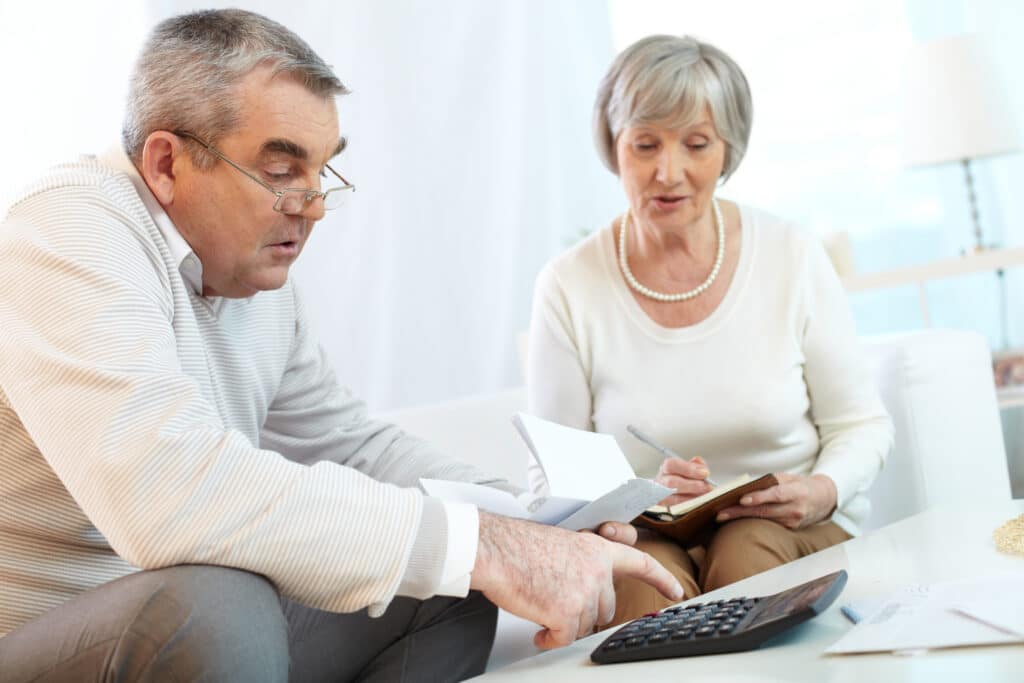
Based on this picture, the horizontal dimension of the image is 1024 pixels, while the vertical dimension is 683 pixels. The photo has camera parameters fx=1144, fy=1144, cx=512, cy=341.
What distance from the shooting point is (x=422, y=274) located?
3.90 metres

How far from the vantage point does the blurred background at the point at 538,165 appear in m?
3.79

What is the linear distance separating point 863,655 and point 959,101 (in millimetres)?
2878

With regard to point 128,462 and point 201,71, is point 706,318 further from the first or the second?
point 128,462

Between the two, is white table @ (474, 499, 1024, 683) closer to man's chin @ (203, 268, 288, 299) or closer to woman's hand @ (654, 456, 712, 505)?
woman's hand @ (654, 456, 712, 505)

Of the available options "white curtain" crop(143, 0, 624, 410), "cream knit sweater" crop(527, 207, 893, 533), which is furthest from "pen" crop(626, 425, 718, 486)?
"white curtain" crop(143, 0, 624, 410)

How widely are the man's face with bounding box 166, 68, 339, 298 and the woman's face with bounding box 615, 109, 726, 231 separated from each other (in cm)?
75

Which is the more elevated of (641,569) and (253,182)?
(253,182)

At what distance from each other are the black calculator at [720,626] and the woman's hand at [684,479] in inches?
24.6

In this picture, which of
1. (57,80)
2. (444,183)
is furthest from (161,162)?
(444,183)

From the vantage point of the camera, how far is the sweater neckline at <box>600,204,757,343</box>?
196cm

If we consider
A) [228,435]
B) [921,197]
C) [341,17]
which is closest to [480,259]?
[341,17]

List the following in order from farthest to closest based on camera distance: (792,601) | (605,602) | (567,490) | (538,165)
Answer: (538,165) → (567,490) → (605,602) → (792,601)

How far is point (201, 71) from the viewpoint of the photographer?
4.30 ft

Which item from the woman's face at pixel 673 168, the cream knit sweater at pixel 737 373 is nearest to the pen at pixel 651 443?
the cream knit sweater at pixel 737 373
